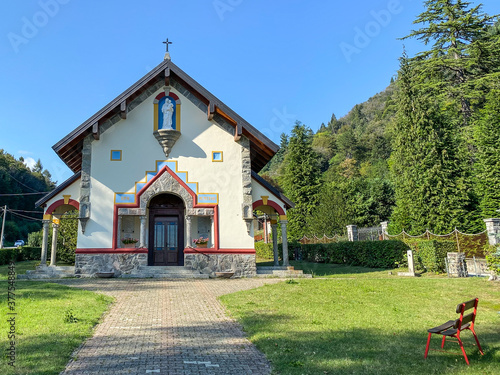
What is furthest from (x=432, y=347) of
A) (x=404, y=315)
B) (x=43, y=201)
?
(x=43, y=201)

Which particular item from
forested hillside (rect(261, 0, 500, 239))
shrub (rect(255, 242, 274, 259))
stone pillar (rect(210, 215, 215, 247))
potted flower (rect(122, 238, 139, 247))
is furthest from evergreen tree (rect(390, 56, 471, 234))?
potted flower (rect(122, 238, 139, 247))

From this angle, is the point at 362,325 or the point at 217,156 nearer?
the point at 362,325

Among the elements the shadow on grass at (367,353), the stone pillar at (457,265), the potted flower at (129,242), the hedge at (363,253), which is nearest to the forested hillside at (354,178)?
the hedge at (363,253)

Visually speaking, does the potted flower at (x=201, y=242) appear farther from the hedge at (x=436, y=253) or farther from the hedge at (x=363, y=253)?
the hedge at (x=436, y=253)

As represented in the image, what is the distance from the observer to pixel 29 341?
21.1 feet

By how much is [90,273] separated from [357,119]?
132639 mm

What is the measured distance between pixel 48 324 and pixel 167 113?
510 inches

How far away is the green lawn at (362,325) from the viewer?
5.51 m

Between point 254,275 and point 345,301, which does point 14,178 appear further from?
Answer: point 345,301

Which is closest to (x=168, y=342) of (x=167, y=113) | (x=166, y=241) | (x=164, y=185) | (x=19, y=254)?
(x=164, y=185)

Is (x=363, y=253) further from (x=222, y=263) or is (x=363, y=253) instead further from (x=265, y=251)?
(x=265, y=251)

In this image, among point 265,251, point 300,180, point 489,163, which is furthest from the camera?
point 300,180

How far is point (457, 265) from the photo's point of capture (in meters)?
16.9

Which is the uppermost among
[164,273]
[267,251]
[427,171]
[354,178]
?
[354,178]
